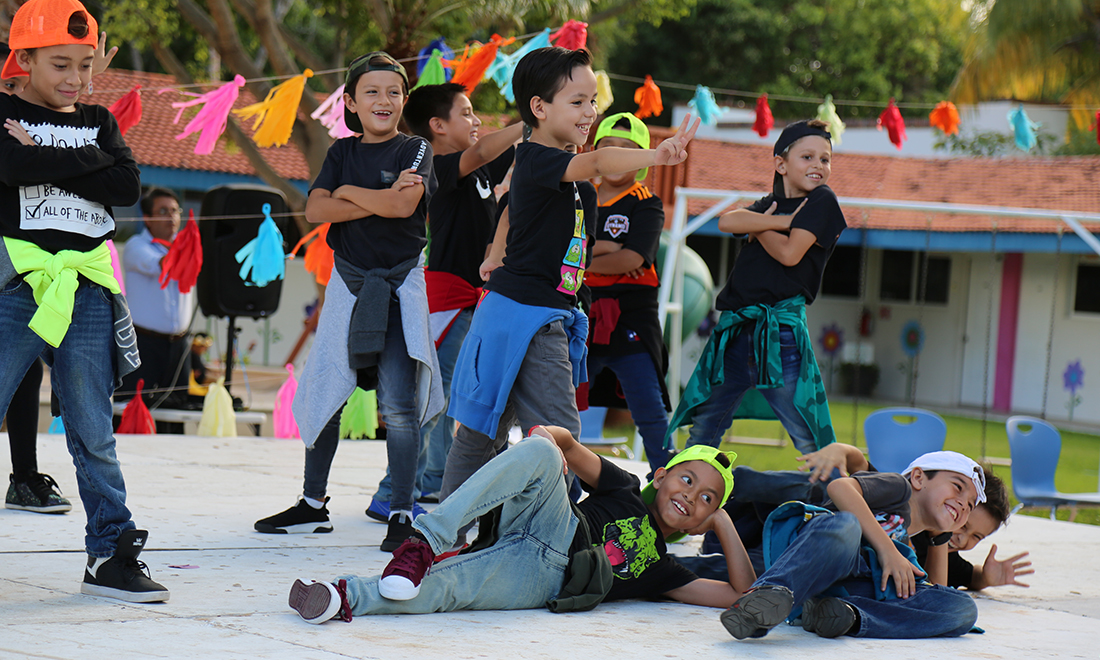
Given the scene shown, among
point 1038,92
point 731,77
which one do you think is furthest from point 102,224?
point 731,77

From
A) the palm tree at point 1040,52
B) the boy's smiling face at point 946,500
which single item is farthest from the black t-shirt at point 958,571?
the palm tree at point 1040,52

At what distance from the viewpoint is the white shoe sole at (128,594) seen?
2.98 metres

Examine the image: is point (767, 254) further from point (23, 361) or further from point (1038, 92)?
point (1038, 92)

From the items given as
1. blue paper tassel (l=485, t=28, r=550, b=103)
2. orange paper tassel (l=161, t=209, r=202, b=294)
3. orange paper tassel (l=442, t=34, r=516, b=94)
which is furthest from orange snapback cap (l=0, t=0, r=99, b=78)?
orange paper tassel (l=161, t=209, r=202, b=294)

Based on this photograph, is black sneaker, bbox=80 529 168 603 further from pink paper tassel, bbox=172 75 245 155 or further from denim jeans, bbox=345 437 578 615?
pink paper tassel, bbox=172 75 245 155

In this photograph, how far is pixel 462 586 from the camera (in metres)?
3.09

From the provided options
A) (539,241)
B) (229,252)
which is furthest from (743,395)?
(229,252)

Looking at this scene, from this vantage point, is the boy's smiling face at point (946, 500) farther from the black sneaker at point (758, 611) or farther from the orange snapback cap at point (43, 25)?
the orange snapback cap at point (43, 25)

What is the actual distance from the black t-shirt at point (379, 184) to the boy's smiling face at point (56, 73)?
42.0 inches

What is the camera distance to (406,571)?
2922mm

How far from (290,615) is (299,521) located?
1227mm

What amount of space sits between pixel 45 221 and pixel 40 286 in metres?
0.19

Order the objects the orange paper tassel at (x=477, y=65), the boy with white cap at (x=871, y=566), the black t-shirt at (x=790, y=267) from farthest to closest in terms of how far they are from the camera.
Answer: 1. the orange paper tassel at (x=477, y=65)
2. the black t-shirt at (x=790, y=267)
3. the boy with white cap at (x=871, y=566)

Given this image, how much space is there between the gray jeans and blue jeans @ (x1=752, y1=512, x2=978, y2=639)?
79cm
